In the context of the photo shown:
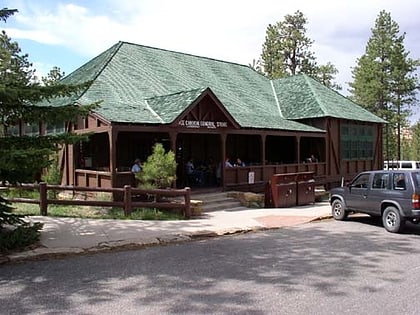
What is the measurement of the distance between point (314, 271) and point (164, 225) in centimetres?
608

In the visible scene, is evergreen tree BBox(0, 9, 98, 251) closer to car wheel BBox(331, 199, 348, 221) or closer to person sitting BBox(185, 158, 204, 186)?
car wheel BBox(331, 199, 348, 221)

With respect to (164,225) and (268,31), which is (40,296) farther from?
(268,31)

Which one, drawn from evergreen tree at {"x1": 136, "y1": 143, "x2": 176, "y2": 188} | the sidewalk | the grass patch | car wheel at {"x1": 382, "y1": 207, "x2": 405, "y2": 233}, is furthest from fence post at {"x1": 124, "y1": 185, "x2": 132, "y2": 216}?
car wheel at {"x1": 382, "y1": 207, "x2": 405, "y2": 233}

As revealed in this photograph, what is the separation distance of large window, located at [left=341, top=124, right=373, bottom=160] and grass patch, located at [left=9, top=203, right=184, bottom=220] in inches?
617

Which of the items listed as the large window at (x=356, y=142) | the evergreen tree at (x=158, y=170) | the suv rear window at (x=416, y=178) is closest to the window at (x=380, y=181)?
the suv rear window at (x=416, y=178)

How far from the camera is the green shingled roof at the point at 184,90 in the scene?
61.4 feet

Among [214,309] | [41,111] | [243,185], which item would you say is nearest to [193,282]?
[214,309]

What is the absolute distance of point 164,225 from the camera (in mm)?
13016

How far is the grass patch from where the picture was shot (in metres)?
14.3

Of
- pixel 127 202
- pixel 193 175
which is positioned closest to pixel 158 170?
pixel 127 202

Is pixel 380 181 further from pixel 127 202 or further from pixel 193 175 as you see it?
pixel 193 175

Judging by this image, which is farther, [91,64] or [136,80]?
[91,64]

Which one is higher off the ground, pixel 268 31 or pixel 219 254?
pixel 268 31

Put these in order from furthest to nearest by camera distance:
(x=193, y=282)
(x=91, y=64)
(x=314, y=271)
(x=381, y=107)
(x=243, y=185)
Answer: (x=381, y=107), (x=91, y=64), (x=243, y=185), (x=314, y=271), (x=193, y=282)
